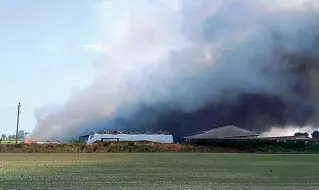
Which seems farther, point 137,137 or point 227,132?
point 227,132

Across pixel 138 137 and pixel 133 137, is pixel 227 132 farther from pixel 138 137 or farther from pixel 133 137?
pixel 133 137

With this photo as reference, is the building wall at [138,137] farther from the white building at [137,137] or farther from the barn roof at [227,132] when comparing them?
the barn roof at [227,132]

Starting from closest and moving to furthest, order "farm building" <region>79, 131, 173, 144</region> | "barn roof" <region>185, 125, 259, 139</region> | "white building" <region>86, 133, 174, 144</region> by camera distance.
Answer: "farm building" <region>79, 131, 173, 144</region> < "white building" <region>86, 133, 174, 144</region> < "barn roof" <region>185, 125, 259, 139</region>

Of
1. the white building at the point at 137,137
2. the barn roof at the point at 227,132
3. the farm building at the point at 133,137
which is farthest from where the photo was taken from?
the barn roof at the point at 227,132

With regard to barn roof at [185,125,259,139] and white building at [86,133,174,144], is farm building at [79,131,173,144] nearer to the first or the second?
white building at [86,133,174,144]

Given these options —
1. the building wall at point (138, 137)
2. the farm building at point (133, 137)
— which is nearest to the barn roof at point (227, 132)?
the farm building at point (133, 137)

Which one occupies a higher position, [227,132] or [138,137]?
[227,132]

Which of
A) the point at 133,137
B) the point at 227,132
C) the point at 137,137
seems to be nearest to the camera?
the point at 137,137

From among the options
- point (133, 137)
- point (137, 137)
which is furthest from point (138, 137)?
point (133, 137)

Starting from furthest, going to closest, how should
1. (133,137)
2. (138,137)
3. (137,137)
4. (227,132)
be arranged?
(227,132)
(133,137)
(138,137)
(137,137)

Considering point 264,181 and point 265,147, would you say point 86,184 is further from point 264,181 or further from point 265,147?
point 265,147

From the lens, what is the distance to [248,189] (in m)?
20.9

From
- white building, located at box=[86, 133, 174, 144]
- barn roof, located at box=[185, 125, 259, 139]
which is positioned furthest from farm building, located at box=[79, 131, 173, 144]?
barn roof, located at box=[185, 125, 259, 139]

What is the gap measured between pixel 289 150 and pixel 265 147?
168 inches
